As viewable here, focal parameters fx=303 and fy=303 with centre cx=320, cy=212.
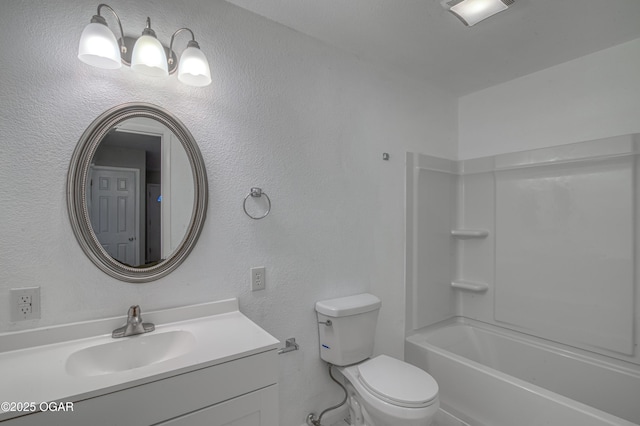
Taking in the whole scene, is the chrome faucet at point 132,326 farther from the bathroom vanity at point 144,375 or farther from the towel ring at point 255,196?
the towel ring at point 255,196

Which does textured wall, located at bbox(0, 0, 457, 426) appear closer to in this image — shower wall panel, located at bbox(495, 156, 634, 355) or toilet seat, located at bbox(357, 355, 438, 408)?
toilet seat, located at bbox(357, 355, 438, 408)

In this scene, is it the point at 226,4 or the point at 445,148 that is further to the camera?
the point at 445,148

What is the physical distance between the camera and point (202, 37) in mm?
1476

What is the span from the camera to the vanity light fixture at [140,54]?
3.65 feet

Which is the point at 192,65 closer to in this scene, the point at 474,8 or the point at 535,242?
the point at 474,8

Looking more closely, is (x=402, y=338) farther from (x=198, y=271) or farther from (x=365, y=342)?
(x=198, y=271)

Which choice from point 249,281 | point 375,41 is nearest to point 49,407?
point 249,281

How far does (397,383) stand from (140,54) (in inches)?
75.2

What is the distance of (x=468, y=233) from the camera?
2527 mm

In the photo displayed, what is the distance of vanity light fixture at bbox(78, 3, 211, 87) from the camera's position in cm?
111

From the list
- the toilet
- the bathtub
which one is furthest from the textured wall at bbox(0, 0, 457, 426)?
the bathtub

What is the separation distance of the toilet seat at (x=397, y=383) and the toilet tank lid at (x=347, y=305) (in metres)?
0.31

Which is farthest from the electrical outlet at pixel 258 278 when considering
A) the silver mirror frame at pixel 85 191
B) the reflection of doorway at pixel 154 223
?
the reflection of doorway at pixel 154 223

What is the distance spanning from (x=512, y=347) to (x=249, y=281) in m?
2.03
